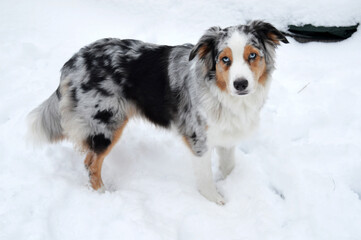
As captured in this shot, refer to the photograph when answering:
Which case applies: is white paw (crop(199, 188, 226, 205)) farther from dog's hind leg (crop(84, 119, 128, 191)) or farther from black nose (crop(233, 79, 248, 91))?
black nose (crop(233, 79, 248, 91))

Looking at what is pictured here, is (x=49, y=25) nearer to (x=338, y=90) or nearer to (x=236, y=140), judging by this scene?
(x=236, y=140)

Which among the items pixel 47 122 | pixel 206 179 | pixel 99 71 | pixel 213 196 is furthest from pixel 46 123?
pixel 213 196

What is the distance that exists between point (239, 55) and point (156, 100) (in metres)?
1.06

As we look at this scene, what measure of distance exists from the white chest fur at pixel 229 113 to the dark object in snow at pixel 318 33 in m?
2.59

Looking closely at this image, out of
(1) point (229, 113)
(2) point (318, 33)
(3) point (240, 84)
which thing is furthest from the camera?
(2) point (318, 33)

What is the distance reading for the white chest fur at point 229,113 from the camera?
9.23 feet

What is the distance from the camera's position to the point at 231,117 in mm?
2877

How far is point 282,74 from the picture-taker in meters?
4.66

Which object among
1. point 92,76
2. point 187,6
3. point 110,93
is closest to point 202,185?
point 110,93

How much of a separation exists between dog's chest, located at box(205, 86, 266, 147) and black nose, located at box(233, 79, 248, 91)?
333 millimetres

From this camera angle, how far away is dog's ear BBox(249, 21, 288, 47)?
2.72m

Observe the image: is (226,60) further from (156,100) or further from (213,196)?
(213,196)

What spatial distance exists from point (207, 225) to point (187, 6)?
4150mm

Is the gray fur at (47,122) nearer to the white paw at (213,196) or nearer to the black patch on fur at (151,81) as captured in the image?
the black patch on fur at (151,81)
